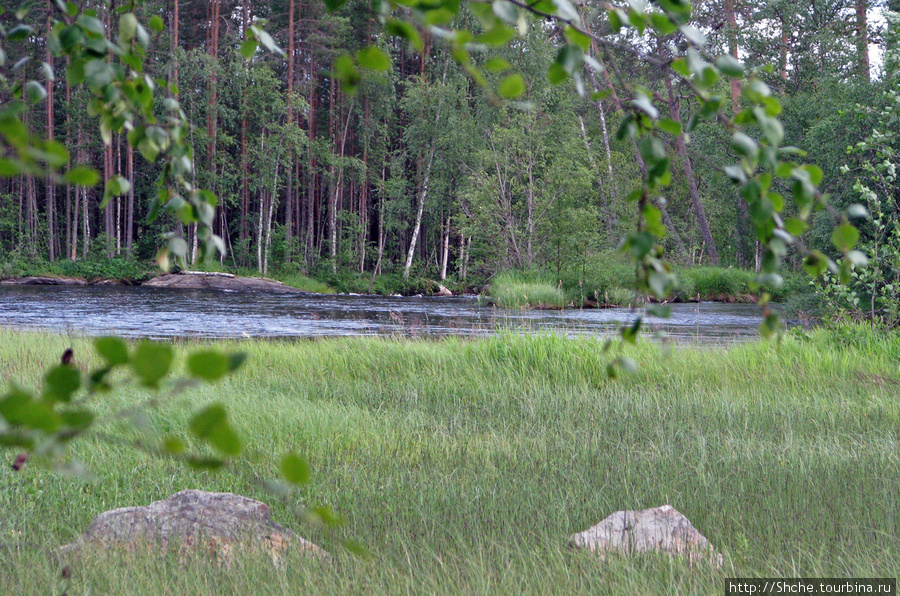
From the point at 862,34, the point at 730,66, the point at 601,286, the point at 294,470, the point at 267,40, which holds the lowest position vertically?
the point at 601,286

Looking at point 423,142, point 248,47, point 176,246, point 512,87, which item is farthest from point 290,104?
point 512,87

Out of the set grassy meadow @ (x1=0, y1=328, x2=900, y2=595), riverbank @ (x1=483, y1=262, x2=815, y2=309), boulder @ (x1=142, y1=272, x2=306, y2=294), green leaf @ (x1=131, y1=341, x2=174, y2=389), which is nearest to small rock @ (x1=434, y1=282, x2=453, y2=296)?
riverbank @ (x1=483, y1=262, x2=815, y2=309)

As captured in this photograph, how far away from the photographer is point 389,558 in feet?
8.63

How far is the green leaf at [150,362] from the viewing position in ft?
1.96

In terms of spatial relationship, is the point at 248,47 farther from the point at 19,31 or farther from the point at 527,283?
the point at 527,283

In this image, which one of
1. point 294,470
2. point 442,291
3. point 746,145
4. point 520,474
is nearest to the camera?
point 294,470

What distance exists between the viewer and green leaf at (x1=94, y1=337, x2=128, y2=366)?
0.63 m

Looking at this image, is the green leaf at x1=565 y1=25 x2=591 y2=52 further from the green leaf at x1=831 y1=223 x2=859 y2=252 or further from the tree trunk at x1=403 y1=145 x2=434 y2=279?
the tree trunk at x1=403 y1=145 x2=434 y2=279

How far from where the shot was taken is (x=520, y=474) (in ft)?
12.0

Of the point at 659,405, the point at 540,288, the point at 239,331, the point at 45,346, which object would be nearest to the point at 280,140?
the point at 540,288

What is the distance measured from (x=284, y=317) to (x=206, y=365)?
15.9 metres

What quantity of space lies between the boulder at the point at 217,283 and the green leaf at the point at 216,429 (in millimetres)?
25795

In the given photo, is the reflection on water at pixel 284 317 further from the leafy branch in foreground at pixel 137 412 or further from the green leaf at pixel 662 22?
the leafy branch in foreground at pixel 137 412

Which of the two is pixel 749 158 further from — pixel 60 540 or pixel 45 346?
pixel 45 346
